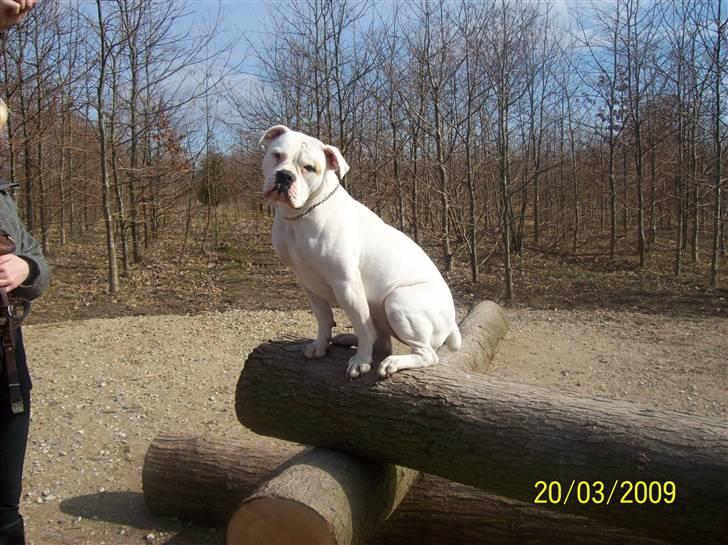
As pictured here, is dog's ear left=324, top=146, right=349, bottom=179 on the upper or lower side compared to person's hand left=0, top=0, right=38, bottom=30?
lower

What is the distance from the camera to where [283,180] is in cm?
236

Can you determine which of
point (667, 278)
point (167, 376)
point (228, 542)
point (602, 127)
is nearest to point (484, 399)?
point (228, 542)

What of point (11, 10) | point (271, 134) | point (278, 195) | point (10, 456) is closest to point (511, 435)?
point (278, 195)

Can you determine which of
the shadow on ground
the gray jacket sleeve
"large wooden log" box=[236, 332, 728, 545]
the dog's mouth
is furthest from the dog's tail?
the gray jacket sleeve

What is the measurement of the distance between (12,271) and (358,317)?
1386 millimetres

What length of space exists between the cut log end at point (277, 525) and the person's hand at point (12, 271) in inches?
49.2

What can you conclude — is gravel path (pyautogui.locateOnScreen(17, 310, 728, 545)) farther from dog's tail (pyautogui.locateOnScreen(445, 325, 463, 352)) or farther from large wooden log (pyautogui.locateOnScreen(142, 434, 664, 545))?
dog's tail (pyautogui.locateOnScreen(445, 325, 463, 352))

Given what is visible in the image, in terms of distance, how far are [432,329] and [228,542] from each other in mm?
1283

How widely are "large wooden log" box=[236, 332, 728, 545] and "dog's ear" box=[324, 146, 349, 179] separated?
3.07 feet

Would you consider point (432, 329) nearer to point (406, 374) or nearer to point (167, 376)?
point (406, 374)

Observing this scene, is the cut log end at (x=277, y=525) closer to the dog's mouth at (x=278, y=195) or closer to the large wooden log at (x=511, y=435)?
the large wooden log at (x=511, y=435)

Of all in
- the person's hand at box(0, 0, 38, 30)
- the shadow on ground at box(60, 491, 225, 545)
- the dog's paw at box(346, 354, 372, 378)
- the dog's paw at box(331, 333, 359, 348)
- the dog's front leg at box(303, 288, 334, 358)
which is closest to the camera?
the person's hand at box(0, 0, 38, 30)

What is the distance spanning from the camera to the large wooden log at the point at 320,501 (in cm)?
226

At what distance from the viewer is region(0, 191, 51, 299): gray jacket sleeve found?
2.27 m
